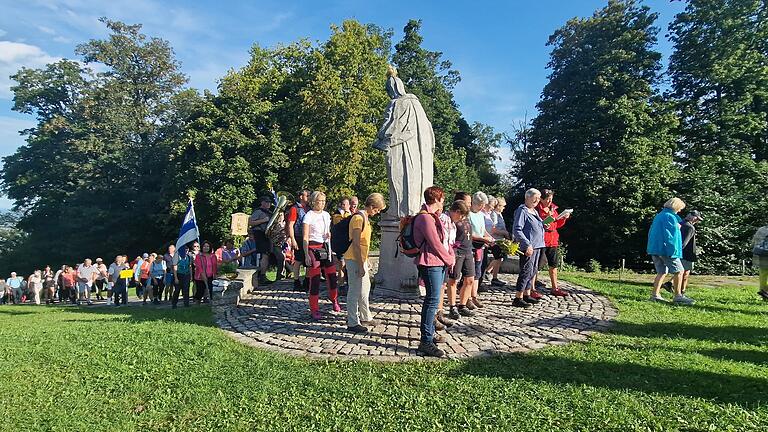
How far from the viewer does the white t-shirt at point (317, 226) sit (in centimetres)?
704

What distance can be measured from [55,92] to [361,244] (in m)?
35.5

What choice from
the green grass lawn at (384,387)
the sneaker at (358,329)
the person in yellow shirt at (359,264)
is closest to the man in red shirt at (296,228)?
the person in yellow shirt at (359,264)

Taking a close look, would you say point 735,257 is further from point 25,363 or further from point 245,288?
point 25,363

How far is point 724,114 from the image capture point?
22219mm

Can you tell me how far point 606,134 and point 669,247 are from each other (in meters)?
17.7

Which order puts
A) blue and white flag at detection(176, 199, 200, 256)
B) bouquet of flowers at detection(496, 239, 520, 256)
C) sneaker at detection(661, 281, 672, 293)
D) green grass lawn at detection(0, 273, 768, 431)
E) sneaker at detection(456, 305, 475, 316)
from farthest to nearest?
1. blue and white flag at detection(176, 199, 200, 256)
2. sneaker at detection(661, 281, 672, 293)
3. bouquet of flowers at detection(496, 239, 520, 256)
4. sneaker at detection(456, 305, 475, 316)
5. green grass lawn at detection(0, 273, 768, 431)

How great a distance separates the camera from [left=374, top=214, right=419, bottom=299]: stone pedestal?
8.56 m

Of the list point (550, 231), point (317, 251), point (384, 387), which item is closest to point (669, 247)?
point (550, 231)

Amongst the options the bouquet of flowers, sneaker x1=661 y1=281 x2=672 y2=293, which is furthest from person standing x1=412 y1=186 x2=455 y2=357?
sneaker x1=661 y1=281 x2=672 y2=293

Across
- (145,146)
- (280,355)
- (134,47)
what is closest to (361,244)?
(280,355)

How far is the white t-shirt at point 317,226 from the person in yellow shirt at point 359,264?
1.06 meters

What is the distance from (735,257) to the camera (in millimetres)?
18875

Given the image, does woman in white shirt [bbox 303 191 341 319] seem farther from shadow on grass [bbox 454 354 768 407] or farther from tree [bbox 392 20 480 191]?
tree [bbox 392 20 480 191]

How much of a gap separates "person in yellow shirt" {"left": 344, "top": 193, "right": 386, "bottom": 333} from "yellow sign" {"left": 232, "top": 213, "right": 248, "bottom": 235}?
11547 millimetres
